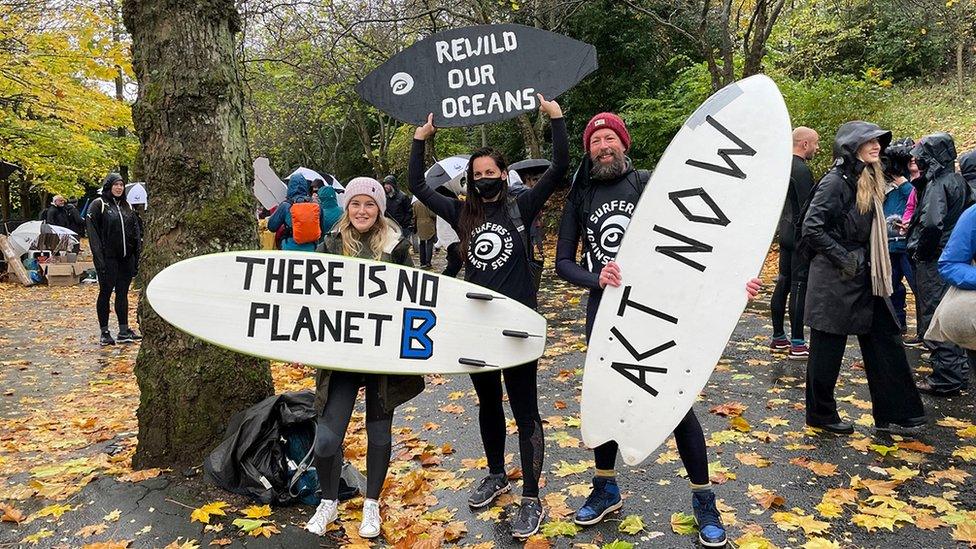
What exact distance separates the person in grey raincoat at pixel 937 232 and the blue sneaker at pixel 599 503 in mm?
2988

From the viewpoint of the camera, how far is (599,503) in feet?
10.8

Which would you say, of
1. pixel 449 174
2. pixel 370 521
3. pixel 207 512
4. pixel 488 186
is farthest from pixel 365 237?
pixel 449 174

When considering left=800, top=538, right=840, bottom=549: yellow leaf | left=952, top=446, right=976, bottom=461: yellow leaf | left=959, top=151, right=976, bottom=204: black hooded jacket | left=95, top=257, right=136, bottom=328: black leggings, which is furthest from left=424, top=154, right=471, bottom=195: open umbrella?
left=800, top=538, right=840, bottom=549: yellow leaf

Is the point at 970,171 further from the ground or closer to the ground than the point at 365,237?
further from the ground

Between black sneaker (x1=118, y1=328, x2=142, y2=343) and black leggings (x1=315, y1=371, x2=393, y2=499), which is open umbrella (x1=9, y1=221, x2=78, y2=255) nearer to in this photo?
black sneaker (x1=118, y1=328, x2=142, y2=343)

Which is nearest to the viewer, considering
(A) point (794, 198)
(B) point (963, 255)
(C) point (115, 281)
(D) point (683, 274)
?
(D) point (683, 274)

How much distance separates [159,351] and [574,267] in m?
2.41

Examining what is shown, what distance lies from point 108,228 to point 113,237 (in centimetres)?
12

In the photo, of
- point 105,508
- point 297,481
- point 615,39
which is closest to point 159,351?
point 105,508

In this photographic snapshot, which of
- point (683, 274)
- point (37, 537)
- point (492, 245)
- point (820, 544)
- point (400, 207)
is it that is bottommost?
point (37, 537)

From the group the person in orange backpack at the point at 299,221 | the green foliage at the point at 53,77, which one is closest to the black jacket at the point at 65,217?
the green foliage at the point at 53,77

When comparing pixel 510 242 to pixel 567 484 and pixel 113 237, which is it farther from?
pixel 113 237

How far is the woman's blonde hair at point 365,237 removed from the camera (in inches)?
134

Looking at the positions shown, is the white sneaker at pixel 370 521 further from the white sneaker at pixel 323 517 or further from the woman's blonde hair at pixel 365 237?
the woman's blonde hair at pixel 365 237
